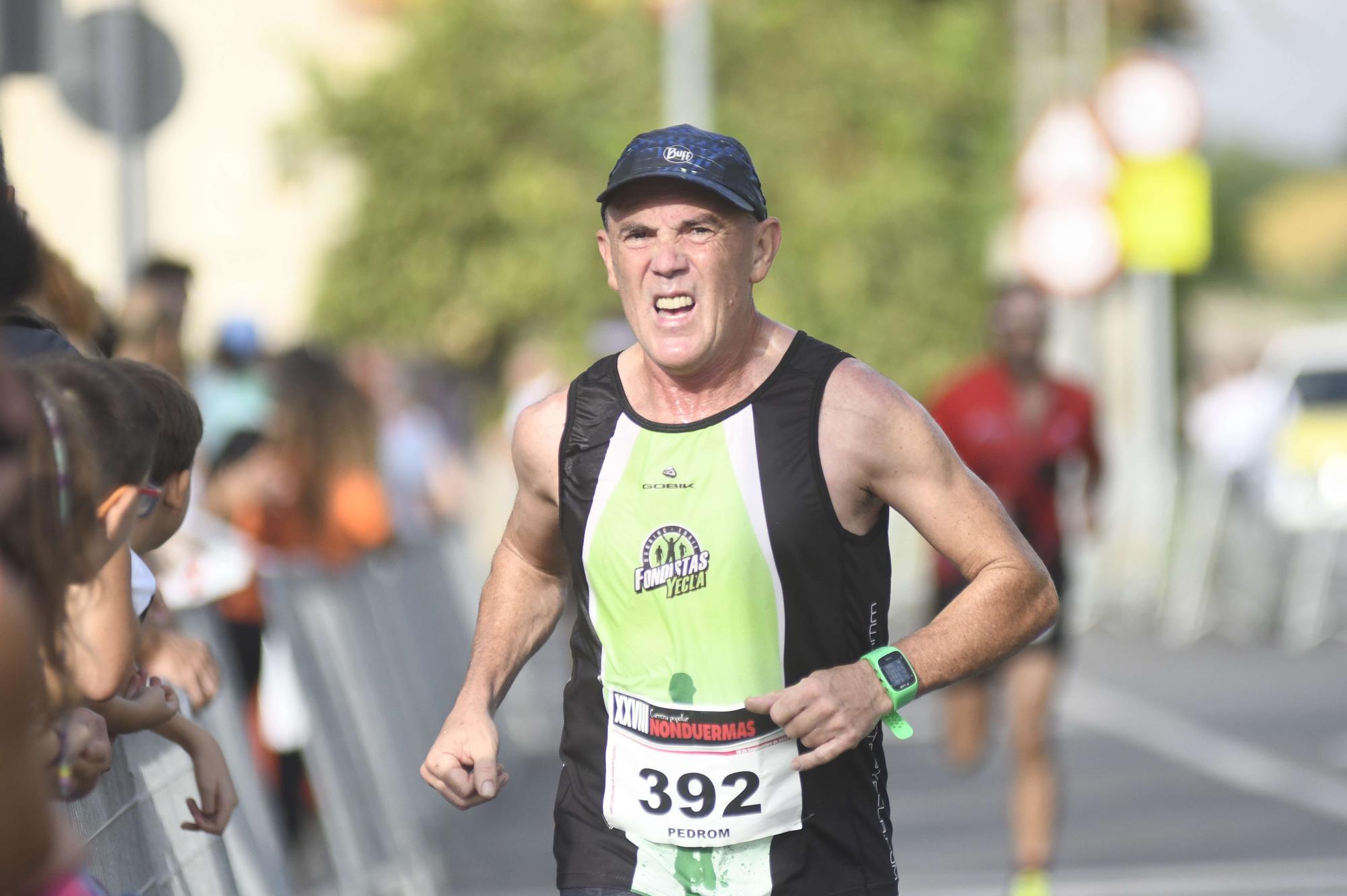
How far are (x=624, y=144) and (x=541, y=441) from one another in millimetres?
28832

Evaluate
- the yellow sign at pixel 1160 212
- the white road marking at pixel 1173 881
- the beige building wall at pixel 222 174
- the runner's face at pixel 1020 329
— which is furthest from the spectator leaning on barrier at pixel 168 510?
the beige building wall at pixel 222 174

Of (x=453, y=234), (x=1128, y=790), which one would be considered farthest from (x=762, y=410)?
(x=453, y=234)

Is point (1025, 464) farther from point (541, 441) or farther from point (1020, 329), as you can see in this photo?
point (541, 441)

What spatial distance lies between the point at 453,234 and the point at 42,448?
114 feet

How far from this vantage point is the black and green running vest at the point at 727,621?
3951 mm

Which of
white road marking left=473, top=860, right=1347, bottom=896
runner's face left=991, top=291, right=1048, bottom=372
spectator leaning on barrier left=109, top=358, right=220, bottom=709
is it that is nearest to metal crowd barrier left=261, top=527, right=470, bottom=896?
white road marking left=473, top=860, right=1347, bottom=896

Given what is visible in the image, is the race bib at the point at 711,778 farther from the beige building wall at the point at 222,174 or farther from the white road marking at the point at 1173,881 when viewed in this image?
the beige building wall at the point at 222,174

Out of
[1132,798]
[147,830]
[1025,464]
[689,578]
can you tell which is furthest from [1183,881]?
[147,830]

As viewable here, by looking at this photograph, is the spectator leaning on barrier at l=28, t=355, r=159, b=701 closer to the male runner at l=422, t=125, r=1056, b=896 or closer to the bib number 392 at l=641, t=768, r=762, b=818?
the male runner at l=422, t=125, r=1056, b=896

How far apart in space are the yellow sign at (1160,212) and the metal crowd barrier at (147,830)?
737 inches

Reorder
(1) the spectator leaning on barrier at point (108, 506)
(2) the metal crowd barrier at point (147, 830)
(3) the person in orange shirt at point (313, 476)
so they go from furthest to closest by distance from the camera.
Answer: (3) the person in orange shirt at point (313, 476)
(2) the metal crowd barrier at point (147, 830)
(1) the spectator leaning on barrier at point (108, 506)

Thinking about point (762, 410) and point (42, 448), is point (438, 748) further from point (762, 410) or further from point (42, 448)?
point (42, 448)

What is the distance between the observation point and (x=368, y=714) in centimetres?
866

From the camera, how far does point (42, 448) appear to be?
8.38 feet
